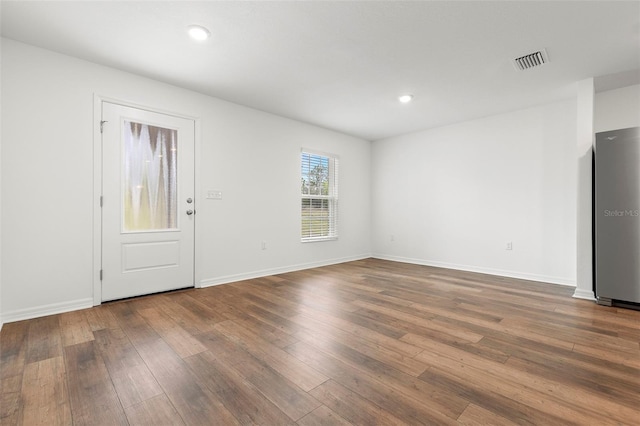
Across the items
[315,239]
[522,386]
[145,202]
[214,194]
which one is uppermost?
[214,194]

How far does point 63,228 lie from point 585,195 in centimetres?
559

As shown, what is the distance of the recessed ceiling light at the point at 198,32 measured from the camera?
245cm

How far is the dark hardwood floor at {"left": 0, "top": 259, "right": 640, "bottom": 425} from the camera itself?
4.69 feet

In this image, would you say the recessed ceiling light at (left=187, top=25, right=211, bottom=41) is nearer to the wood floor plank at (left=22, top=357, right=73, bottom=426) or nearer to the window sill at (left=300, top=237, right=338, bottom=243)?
the wood floor plank at (left=22, top=357, right=73, bottom=426)

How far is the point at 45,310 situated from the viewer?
9.09 feet

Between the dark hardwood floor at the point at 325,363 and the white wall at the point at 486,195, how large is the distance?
1.30 metres

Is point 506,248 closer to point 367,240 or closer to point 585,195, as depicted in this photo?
point 585,195

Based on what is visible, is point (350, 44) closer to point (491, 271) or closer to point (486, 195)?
point (486, 195)

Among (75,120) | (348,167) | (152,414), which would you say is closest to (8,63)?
(75,120)

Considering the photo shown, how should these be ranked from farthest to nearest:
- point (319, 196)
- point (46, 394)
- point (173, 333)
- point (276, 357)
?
1. point (319, 196)
2. point (173, 333)
3. point (276, 357)
4. point (46, 394)

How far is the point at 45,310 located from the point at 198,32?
2.93 metres

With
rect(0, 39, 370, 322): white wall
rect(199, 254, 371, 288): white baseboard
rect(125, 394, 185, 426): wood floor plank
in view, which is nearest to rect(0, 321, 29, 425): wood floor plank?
rect(0, 39, 370, 322): white wall

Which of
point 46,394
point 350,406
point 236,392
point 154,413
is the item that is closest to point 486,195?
point 350,406

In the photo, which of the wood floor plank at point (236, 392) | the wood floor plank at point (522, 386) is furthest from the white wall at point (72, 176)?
the wood floor plank at point (522, 386)
